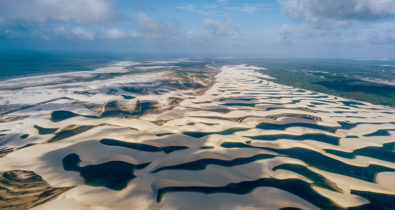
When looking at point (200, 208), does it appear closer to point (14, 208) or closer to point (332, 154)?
point (14, 208)

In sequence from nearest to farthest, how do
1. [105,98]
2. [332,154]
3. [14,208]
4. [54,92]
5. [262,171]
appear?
1. [14,208]
2. [262,171]
3. [332,154]
4. [105,98]
5. [54,92]

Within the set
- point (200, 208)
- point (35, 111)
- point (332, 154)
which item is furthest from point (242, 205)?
point (35, 111)

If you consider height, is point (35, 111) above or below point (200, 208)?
above

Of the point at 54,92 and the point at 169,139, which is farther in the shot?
the point at 54,92

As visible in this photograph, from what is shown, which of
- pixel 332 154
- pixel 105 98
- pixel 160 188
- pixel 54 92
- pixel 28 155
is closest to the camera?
pixel 160 188

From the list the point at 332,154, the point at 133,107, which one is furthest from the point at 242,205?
the point at 133,107

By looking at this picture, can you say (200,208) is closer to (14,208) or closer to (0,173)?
(14,208)
